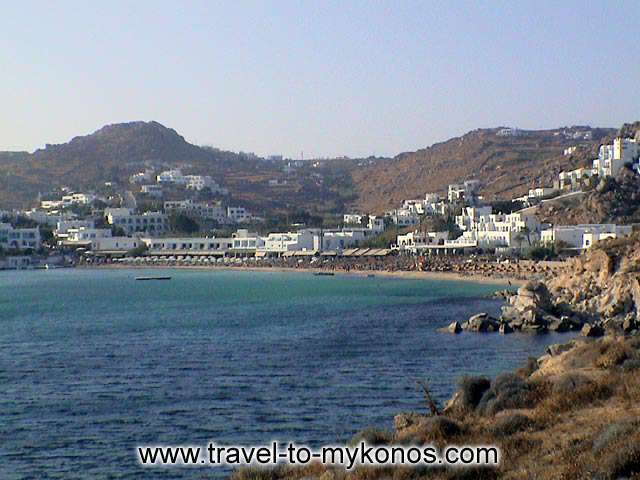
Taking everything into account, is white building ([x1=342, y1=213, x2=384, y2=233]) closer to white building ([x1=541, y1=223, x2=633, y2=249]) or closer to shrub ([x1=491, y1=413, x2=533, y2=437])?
white building ([x1=541, y1=223, x2=633, y2=249])

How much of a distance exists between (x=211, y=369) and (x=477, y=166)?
133 meters

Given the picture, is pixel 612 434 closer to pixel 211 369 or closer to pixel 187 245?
pixel 211 369

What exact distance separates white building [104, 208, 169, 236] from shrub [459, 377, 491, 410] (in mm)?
103548

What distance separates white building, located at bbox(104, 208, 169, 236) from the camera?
117 m

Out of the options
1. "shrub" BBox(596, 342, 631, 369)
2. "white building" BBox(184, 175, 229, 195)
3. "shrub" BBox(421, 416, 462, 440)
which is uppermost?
"white building" BBox(184, 175, 229, 195)

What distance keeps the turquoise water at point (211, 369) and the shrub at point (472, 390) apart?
2155 millimetres

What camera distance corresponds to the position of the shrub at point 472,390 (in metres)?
14.3

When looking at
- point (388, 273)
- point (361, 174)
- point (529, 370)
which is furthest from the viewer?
point (361, 174)

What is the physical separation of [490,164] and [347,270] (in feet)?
241

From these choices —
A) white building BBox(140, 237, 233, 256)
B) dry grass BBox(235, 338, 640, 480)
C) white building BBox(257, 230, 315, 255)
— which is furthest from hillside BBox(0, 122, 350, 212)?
dry grass BBox(235, 338, 640, 480)

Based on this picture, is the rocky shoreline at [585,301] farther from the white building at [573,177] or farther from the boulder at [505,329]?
the white building at [573,177]

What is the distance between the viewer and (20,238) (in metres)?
107

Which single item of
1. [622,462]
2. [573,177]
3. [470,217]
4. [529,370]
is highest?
[573,177]

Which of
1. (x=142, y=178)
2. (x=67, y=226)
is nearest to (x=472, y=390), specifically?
(x=67, y=226)
